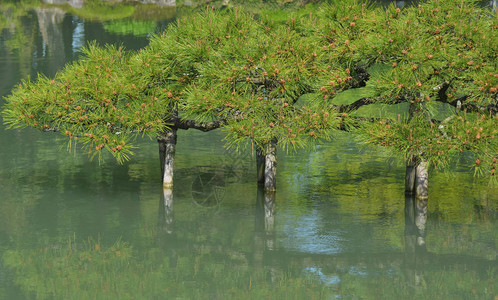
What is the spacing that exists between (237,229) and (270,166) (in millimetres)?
1705

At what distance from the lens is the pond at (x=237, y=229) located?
10133mm

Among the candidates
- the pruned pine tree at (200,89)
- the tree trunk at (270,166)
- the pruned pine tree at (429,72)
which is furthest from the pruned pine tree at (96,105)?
the pruned pine tree at (429,72)

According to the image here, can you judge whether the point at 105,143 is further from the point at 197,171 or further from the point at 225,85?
the point at 197,171

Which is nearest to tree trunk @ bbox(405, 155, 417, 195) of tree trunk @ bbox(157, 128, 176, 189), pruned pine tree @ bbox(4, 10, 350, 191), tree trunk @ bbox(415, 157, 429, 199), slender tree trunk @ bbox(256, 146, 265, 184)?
tree trunk @ bbox(415, 157, 429, 199)

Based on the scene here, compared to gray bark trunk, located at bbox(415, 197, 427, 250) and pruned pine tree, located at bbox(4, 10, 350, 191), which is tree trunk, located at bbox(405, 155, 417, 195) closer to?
gray bark trunk, located at bbox(415, 197, 427, 250)

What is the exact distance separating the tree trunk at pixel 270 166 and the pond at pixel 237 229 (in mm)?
240

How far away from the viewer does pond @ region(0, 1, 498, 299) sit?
1013 centimetres

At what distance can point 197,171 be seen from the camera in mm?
15984

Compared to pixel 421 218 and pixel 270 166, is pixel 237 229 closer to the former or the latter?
pixel 270 166

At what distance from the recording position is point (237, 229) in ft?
40.8

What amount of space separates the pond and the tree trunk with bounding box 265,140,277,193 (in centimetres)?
24

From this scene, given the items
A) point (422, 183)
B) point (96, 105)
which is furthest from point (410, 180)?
point (96, 105)

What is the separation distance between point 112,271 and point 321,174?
6.18 meters

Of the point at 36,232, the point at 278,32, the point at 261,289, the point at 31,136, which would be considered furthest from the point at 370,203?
the point at 31,136
